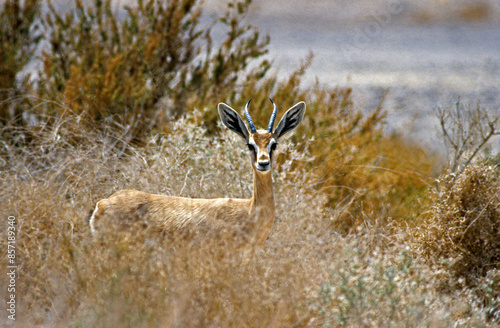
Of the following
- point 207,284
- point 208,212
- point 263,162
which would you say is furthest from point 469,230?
point 207,284

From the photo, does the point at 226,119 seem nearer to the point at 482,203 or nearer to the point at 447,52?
the point at 482,203

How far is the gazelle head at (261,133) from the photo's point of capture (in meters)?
4.70

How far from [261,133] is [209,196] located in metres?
1.30

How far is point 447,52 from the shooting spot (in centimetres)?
1897

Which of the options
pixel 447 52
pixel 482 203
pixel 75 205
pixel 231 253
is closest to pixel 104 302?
pixel 231 253

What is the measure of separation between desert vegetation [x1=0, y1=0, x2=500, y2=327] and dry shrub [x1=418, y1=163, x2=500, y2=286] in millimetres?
14

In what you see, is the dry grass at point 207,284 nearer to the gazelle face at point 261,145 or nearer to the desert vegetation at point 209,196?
→ the desert vegetation at point 209,196

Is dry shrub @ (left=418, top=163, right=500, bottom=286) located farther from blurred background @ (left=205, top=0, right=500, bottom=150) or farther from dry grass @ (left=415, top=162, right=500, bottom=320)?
blurred background @ (left=205, top=0, right=500, bottom=150)

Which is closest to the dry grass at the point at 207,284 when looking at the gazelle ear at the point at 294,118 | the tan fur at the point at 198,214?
the tan fur at the point at 198,214

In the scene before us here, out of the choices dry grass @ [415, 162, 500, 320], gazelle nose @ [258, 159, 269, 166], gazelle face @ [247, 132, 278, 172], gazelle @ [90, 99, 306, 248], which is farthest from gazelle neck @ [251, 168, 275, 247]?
dry grass @ [415, 162, 500, 320]

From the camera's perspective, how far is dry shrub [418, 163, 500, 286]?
16.6 feet

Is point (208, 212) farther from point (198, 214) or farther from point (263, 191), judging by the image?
point (263, 191)

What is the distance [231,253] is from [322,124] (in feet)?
→ 11.5

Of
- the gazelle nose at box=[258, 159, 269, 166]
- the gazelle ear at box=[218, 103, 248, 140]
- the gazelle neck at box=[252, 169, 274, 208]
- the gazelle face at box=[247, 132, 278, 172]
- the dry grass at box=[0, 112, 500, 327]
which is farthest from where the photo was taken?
the gazelle ear at box=[218, 103, 248, 140]
